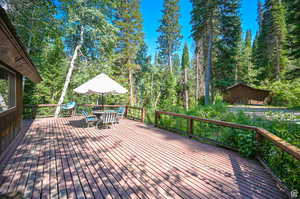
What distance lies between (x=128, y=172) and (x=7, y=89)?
3.95 m

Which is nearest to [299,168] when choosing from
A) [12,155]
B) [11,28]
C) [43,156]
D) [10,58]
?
[11,28]

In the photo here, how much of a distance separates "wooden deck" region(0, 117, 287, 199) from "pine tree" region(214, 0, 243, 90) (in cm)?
1279

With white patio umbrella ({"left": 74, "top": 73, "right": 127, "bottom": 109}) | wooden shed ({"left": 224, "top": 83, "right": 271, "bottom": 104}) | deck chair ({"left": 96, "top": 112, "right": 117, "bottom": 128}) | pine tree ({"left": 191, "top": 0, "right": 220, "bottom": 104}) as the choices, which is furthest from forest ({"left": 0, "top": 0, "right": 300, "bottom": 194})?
deck chair ({"left": 96, "top": 112, "right": 117, "bottom": 128})

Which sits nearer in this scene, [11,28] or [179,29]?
[11,28]

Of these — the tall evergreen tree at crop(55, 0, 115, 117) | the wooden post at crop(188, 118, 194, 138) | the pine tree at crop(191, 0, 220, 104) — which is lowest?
the wooden post at crop(188, 118, 194, 138)

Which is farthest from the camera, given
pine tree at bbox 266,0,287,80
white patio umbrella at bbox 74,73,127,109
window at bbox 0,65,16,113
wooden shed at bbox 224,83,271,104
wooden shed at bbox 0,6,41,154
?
pine tree at bbox 266,0,287,80

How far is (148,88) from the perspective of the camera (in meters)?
15.7

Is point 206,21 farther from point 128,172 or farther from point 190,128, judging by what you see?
point 128,172

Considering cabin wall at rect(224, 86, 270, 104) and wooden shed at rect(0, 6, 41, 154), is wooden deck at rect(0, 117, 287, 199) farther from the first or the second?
cabin wall at rect(224, 86, 270, 104)

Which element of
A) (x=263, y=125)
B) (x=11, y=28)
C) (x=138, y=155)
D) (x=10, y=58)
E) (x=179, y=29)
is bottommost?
(x=138, y=155)

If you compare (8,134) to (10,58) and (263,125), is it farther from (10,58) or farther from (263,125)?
(263,125)

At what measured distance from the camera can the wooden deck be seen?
192 cm

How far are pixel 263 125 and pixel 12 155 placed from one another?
6106 millimetres

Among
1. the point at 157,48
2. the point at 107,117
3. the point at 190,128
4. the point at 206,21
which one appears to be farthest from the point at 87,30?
the point at 157,48
